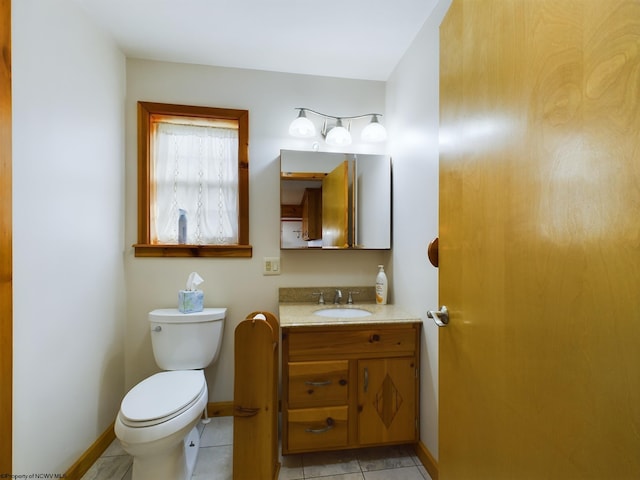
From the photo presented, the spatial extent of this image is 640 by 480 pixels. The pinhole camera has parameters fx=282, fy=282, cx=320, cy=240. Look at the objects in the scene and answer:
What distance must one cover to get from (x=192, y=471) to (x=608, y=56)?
210 cm

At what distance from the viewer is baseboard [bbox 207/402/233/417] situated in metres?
1.91

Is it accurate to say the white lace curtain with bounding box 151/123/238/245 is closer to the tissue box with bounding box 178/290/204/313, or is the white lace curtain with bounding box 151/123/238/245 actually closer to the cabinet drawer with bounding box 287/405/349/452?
the tissue box with bounding box 178/290/204/313

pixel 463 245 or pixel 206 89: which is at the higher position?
pixel 206 89

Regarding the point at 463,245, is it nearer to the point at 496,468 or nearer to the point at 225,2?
the point at 496,468

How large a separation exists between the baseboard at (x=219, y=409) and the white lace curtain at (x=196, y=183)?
3.62 ft

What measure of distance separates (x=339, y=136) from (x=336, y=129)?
5cm

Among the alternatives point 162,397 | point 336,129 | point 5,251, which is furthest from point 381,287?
point 5,251

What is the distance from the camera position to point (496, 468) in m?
0.66

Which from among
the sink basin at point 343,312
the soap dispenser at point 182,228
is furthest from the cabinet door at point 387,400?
the soap dispenser at point 182,228

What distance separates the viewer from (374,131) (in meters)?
2.02

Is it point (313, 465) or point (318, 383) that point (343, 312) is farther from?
point (313, 465)

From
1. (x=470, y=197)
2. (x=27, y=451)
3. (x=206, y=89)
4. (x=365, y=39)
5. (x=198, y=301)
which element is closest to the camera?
(x=470, y=197)

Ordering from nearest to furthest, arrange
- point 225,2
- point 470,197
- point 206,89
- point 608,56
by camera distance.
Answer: point 608,56, point 470,197, point 225,2, point 206,89

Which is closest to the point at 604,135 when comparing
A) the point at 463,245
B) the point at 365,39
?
the point at 463,245
